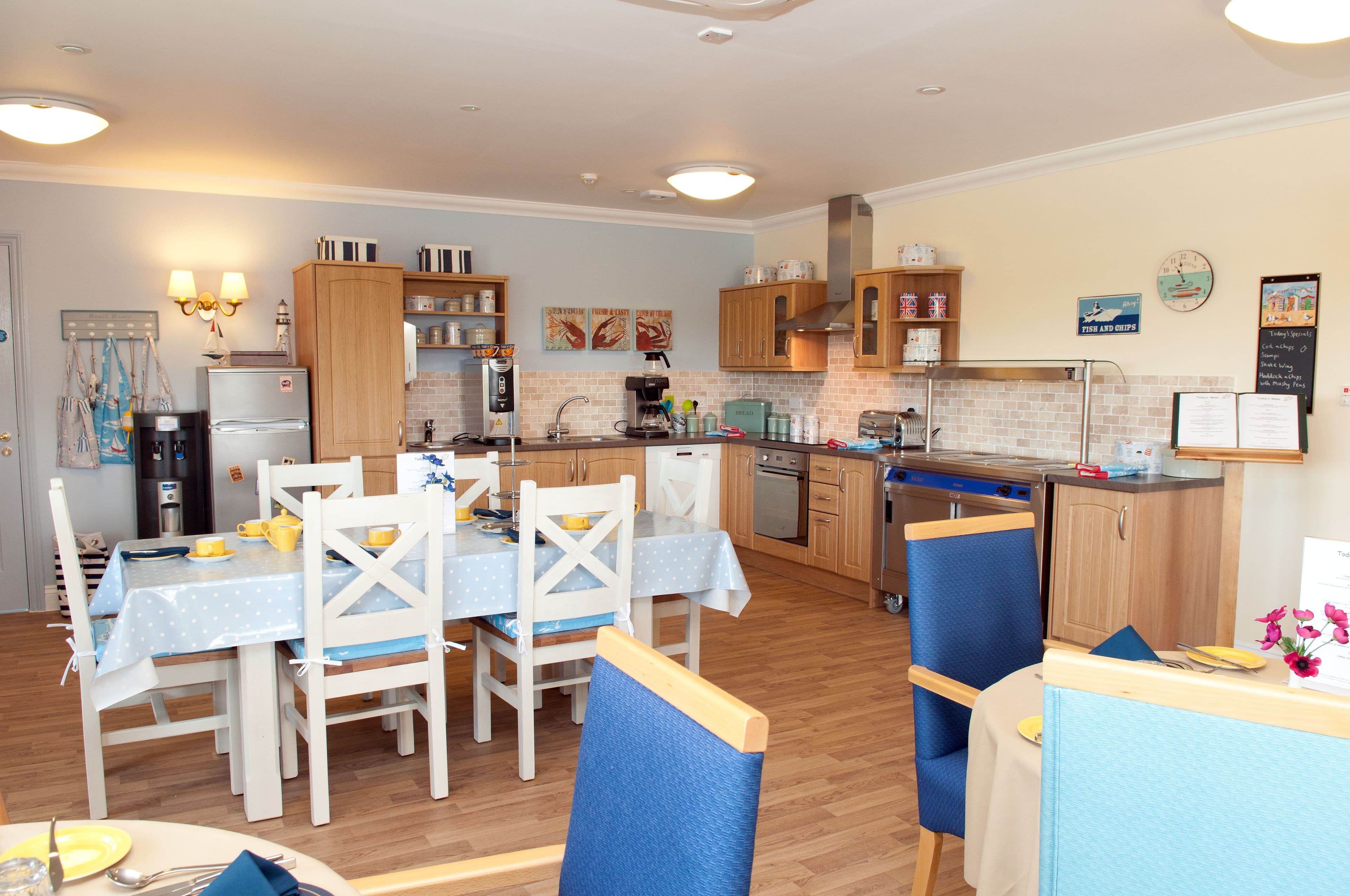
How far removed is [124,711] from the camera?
384 centimetres

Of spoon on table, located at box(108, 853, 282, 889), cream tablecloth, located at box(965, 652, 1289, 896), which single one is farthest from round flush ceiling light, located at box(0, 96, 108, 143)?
cream tablecloth, located at box(965, 652, 1289, 896)

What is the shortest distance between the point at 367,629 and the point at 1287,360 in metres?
4.07

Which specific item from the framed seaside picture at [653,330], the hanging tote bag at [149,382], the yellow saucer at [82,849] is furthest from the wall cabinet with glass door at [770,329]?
the yellow saucer at [82,849]

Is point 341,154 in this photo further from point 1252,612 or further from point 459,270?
point 1252,612

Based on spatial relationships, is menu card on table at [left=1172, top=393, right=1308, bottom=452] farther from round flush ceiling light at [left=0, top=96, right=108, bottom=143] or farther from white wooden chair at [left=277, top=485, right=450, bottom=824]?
round flush ceiling light at [left=0, top=96, right=108, bottom=143]

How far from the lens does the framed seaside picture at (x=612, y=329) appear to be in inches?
278

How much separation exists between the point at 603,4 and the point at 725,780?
8.85 ft

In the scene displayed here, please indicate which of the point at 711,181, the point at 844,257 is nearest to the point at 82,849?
the point at 711,181

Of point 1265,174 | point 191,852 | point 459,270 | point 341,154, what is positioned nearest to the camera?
point 191,852

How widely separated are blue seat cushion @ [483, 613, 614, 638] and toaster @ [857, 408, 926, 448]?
3.13 m

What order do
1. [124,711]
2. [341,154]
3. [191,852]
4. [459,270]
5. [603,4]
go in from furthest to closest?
1. [459,270]
2. [341,154]
3. [124,711]
4. [603,4]
5. [191,852]

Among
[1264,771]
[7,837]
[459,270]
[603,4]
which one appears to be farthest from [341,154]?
[1264,771]

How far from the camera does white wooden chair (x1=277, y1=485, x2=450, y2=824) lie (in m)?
2.78

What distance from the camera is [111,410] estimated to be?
5.57 meters
